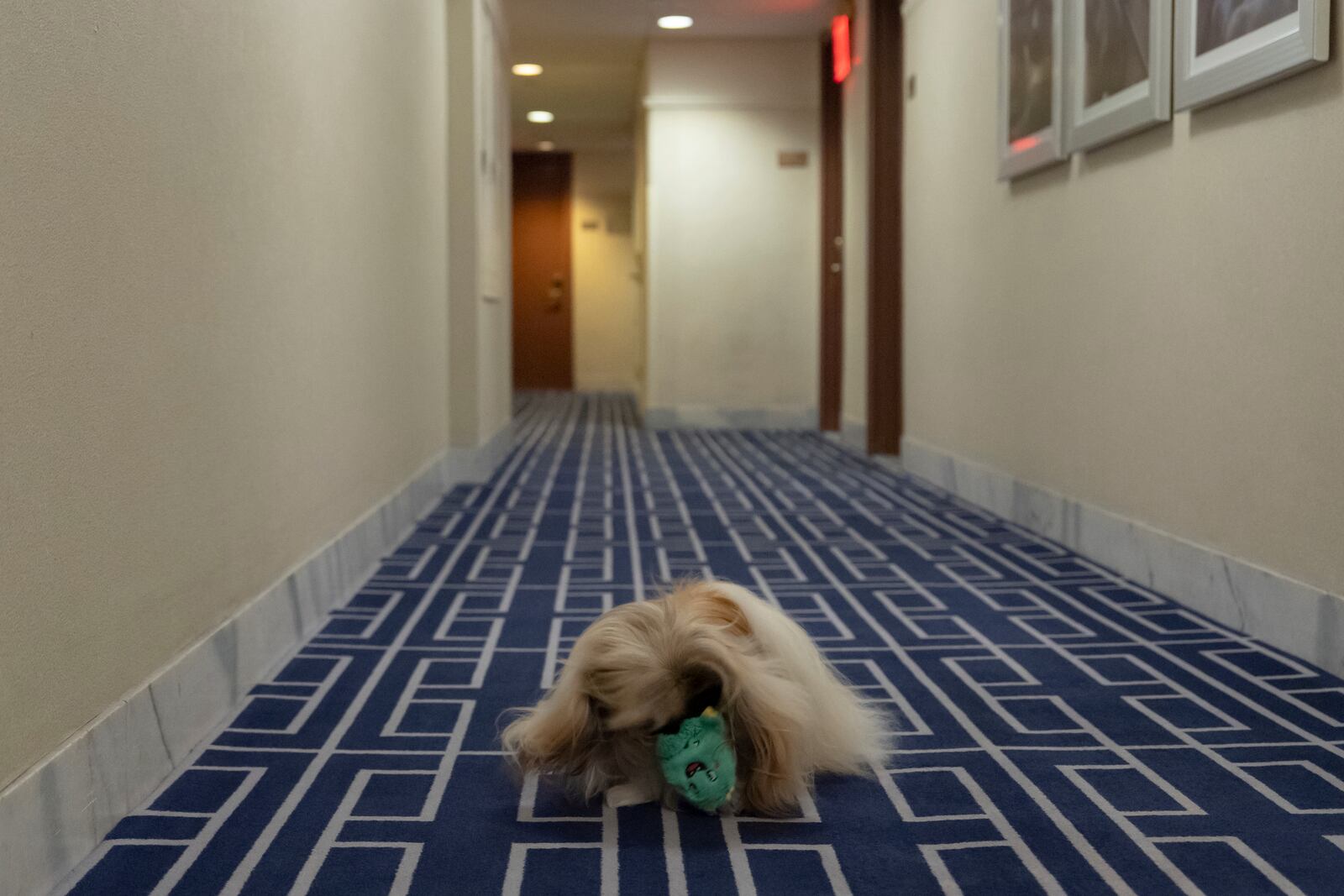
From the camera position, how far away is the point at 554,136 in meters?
14.2

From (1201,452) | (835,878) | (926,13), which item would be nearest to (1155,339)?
(1201,452)

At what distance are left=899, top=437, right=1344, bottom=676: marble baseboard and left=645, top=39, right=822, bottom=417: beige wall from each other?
14.6 feet

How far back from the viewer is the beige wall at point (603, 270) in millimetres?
15539

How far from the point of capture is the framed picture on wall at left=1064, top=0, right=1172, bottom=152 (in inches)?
134

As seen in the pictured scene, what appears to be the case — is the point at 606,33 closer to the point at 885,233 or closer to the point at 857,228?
the point at 857,228

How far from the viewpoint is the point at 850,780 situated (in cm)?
204

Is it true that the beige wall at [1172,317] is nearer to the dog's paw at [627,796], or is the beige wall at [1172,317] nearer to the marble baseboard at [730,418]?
the dog's paw at [627,796]

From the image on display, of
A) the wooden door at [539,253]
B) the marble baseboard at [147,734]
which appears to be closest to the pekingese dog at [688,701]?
the marble baseboard at [147,734]

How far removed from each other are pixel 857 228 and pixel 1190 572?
17.0 ft

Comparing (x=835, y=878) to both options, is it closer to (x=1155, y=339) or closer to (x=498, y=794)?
(x=498, y=794)

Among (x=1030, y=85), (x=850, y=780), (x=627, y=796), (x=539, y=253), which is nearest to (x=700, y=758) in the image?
(x=627, y=796)

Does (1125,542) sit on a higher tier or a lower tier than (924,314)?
lower

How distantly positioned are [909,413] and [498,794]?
15.9 feet

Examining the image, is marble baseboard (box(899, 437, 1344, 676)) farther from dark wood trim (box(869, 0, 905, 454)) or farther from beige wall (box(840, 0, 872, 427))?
beige wall (box(840, 0, 872, 427))
